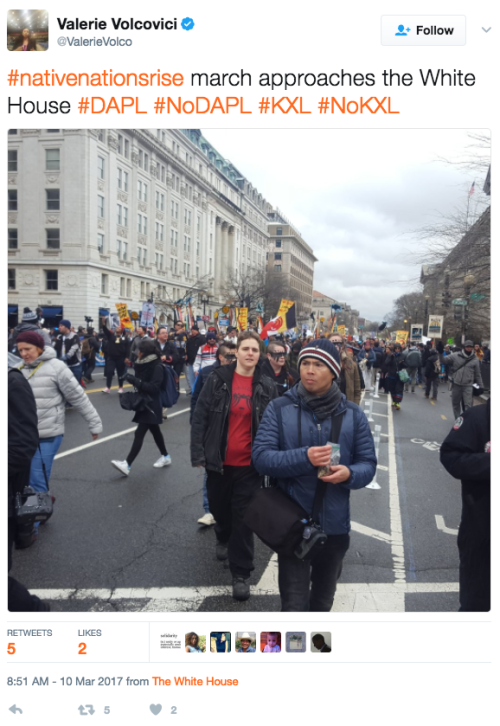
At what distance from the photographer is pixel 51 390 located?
4.09 metres

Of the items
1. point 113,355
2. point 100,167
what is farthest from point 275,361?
point 100,167

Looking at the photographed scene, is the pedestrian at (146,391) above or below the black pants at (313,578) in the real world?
above

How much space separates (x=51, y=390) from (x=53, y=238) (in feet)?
94.4

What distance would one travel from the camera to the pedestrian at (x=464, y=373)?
920 cm

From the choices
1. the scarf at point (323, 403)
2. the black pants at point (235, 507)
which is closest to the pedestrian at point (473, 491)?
the scarf at point (323, 403)

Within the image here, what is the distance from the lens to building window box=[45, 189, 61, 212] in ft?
93.9

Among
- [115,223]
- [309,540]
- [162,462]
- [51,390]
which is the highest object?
[115,223]

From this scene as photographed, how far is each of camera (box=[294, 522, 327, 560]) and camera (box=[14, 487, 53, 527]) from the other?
4.48ft

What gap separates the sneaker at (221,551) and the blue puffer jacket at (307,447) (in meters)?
1.59
